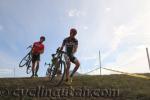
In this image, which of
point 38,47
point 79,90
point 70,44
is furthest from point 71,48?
point 38,47

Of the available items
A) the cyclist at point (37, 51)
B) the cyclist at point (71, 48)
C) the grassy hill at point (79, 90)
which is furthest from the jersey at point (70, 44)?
the cyclist at point (37, 51)

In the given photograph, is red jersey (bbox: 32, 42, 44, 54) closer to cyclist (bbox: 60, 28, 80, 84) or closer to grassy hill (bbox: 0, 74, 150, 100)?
grassy hill (bbox: 0, 74, 150, 100)

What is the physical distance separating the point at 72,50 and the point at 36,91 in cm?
266

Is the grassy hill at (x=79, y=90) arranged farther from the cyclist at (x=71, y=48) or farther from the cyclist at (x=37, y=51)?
the cyclist at (x=37, y=51)

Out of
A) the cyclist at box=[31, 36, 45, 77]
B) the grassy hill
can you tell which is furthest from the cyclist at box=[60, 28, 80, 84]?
the cyclist at box=[31, 36, 45, 77]

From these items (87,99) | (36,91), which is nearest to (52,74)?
(36,91)

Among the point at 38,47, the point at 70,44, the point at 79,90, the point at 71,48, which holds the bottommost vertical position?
the point at 79,90

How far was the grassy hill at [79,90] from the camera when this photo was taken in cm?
1227

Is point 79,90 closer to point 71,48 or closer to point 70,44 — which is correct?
point 71,48

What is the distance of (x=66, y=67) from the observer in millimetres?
14266

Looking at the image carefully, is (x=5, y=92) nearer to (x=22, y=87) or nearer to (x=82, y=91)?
(x=22, y=87)

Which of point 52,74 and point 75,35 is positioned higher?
point 75,35

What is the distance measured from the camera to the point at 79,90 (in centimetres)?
1313

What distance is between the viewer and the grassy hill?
1227 cm
